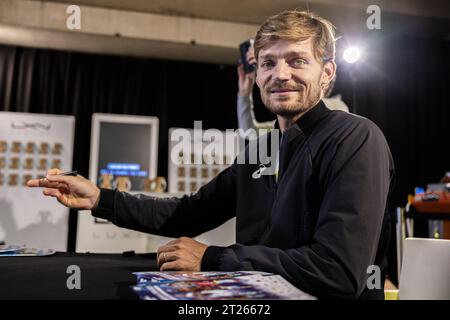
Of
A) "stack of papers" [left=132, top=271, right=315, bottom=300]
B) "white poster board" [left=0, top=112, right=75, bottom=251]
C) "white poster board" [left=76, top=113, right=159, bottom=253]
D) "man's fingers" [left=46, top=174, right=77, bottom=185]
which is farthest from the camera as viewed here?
"white poster board" [left=76, top=113, right=159, bottom=253]

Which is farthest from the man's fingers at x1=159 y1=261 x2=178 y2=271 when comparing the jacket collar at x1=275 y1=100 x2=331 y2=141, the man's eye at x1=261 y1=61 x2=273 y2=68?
the man's eye at x1=261 y1=61 x2=273 y2=68

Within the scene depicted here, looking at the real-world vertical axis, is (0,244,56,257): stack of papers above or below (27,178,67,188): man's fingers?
below

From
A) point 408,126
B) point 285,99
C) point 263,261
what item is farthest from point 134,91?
point 263,261

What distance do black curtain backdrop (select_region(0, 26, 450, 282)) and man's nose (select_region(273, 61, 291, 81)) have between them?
3.62 metres

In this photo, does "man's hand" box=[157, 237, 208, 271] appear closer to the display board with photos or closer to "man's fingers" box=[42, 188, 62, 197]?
"man's fingers" box=[42, 188, 62, 197]

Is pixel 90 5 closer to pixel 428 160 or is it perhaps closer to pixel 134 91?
pixel 134 91

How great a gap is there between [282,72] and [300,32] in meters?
0.10

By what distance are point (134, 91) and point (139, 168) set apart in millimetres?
947

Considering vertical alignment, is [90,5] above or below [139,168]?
above

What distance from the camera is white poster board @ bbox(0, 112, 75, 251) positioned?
3809 millimetres

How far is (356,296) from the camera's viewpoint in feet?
2.26

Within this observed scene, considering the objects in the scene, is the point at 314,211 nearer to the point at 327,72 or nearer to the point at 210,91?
the point at 327,72

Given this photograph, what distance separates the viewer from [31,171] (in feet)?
13.4

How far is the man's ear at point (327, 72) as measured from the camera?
103cm
